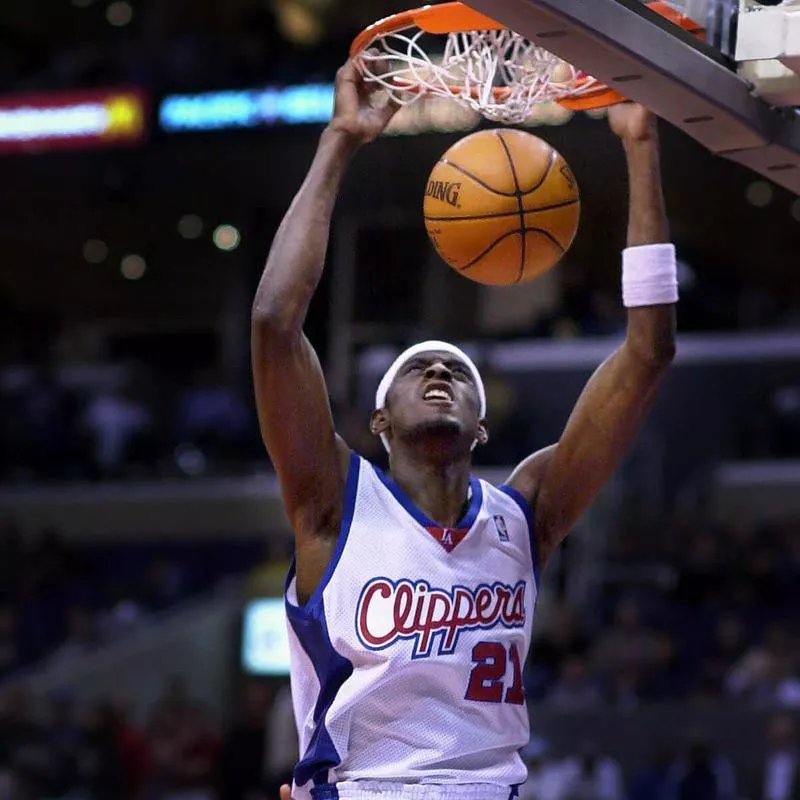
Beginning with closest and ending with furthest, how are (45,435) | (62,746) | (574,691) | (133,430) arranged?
(574,691), (62,746), (45,435), (133,430)

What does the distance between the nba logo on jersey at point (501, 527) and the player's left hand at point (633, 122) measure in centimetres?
118

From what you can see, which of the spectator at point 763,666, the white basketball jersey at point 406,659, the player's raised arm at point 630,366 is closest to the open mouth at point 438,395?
the white basketball jersey at point 406,659

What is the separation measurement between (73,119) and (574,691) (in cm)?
1048

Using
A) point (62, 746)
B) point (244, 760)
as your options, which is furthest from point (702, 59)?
point (62, 746)

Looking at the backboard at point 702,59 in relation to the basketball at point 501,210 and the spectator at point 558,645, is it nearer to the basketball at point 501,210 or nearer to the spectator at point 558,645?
the basketball at point 501,210

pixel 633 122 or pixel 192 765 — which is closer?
pixel 633 122

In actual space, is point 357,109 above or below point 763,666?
above

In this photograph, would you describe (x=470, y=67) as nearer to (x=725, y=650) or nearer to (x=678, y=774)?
(x=678, y=774)

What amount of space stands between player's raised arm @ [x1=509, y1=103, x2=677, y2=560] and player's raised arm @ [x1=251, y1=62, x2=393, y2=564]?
0.71 meters

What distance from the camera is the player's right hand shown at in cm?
483

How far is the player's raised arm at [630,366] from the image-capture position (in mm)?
4934

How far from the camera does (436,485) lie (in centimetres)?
490

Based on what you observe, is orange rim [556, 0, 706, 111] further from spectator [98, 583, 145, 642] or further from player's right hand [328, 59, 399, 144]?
spectator [98, 583, 145, 642]

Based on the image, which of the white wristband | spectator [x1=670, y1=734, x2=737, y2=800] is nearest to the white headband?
the white wristband
